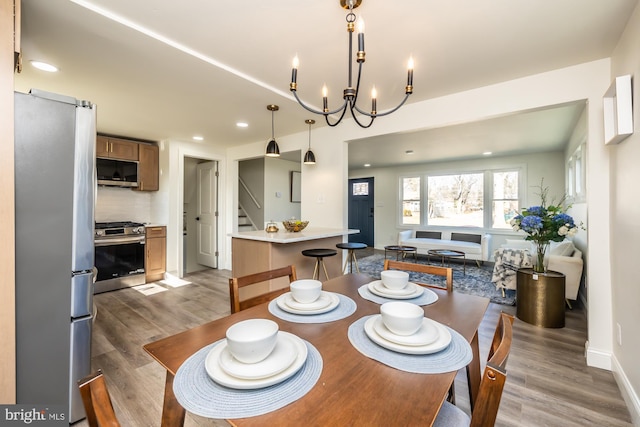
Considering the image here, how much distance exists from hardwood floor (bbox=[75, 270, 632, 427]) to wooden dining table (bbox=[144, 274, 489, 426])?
3.13ft

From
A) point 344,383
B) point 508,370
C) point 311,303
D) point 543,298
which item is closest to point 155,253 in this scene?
point 311,303

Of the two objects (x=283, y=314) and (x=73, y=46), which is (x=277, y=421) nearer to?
(x=283, y=314)

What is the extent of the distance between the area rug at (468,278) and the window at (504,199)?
39.8 inches

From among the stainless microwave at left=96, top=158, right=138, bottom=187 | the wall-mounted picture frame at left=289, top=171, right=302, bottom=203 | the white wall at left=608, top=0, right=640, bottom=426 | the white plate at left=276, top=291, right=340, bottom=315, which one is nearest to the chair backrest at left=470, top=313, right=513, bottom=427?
the white plate at left=276, top=291, right=340, bottom=315

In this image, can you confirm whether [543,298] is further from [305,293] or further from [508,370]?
[305,293]

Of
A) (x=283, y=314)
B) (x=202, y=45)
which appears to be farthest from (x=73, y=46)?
(x=283, y=314)

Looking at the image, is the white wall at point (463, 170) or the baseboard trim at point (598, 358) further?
the white wall at point (463, 170)

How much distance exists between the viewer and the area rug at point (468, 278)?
12.4 feet

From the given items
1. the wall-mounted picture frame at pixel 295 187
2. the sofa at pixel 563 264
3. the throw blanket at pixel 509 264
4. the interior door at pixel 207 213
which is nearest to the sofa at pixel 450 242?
the sofa at pixel 563 264

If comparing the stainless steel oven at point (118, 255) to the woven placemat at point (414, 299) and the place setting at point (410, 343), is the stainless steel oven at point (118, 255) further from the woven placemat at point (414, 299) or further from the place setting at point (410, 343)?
the place setting at point (410, 343)

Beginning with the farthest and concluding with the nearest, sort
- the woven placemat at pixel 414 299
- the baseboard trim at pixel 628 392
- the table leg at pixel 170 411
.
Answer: the baseboard trim at pixel 628 392, the woven placemat at pixel 414 299, the table leg at pixel 170 411

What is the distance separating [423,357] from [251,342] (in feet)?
1.70

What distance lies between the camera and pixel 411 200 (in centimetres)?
712

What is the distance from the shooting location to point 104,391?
1.80ft
